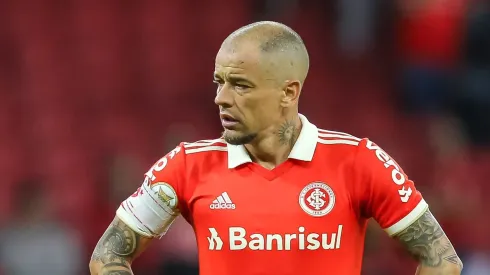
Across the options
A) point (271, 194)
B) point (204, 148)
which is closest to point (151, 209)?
point (204, 148)

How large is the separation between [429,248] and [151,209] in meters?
0.89

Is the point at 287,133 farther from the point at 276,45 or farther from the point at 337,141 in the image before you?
the point at 276,45

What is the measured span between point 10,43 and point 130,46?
107 centimetres

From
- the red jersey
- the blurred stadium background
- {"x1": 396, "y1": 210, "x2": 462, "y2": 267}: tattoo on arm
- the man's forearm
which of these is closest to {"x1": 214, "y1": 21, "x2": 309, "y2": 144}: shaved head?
the red jersey

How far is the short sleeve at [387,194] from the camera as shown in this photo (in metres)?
3.09

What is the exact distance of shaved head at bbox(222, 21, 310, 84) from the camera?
308cm

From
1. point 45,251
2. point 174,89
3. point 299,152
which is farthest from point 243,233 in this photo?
point 174,89

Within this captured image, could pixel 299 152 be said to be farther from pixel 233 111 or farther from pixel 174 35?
pixel 174 35

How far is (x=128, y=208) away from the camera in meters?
3.20

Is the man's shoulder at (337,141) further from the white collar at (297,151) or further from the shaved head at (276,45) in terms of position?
the shaved head at (276,45)

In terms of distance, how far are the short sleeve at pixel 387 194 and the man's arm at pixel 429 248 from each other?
28mm

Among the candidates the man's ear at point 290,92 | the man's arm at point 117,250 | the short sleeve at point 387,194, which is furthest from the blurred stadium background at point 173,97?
the man's ear at point 290,92

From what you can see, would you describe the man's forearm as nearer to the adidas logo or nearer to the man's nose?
the adidas logo

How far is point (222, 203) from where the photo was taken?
3.14 metres
